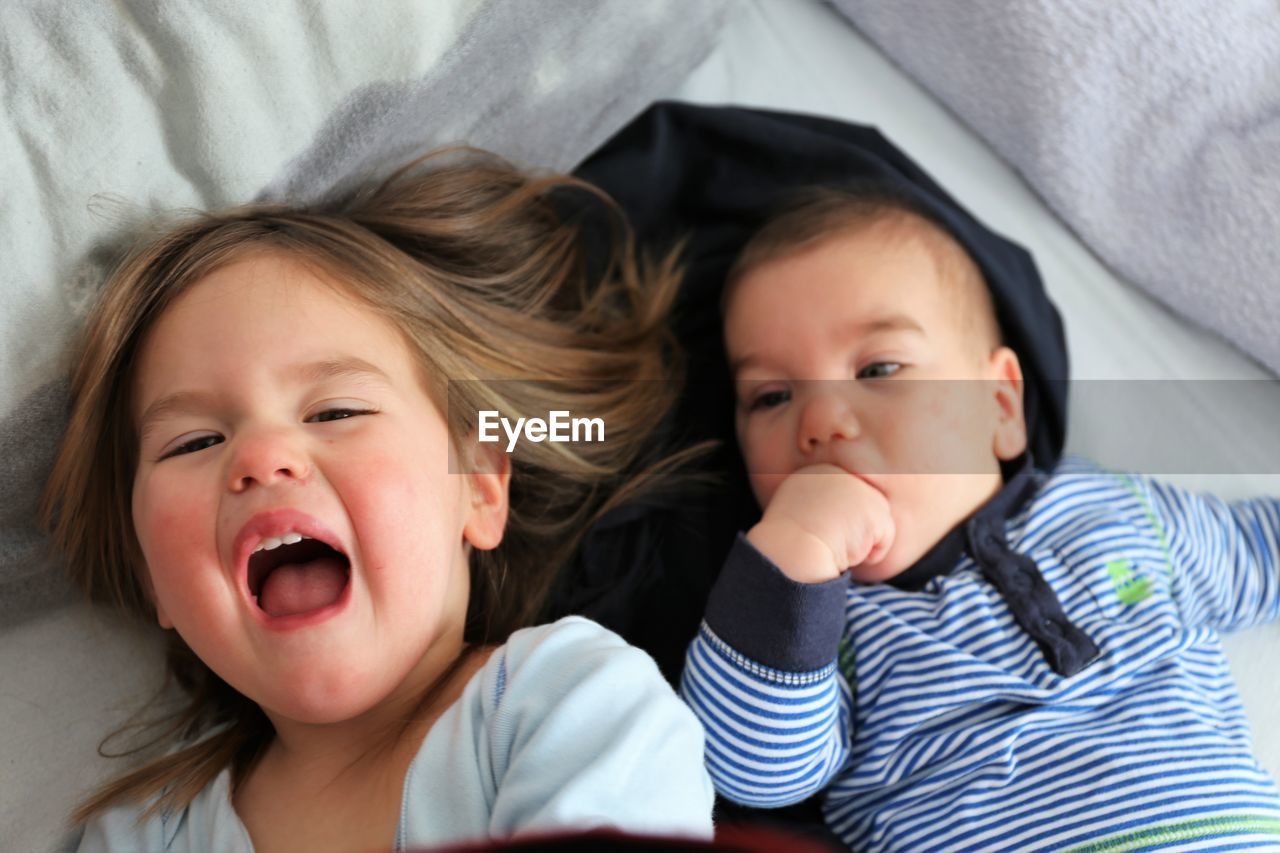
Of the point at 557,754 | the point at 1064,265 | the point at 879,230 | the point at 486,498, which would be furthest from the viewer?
the point at 1064,265

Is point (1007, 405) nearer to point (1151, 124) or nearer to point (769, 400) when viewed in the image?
point (769, 400)

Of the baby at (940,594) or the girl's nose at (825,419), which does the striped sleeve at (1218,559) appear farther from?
the girl's nose at (825,419)

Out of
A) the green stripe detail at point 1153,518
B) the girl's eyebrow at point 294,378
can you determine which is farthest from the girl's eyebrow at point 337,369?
the green stripe detail at point 1153,518

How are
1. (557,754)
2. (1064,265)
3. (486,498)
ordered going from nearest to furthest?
(557,754), (486,498), (1064,265)

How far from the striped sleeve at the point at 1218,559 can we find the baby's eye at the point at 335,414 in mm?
792

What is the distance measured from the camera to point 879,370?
3.78 feet

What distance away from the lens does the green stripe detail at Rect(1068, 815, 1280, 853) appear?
3.14 ft

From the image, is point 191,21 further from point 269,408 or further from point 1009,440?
point 1009,440

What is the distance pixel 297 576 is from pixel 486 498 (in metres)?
0.20

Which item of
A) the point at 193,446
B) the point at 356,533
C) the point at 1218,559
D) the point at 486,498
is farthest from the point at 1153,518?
the point at 193,446

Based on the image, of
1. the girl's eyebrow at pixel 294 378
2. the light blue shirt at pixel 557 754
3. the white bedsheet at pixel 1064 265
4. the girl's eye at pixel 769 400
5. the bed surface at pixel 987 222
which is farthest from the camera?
the white bedsheet at pixel 1064 265

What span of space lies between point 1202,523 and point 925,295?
0.37m

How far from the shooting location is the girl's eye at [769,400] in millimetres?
1196

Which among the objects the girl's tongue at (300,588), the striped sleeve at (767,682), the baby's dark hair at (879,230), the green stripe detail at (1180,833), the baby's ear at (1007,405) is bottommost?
the green stripe detail at (1180,833)
